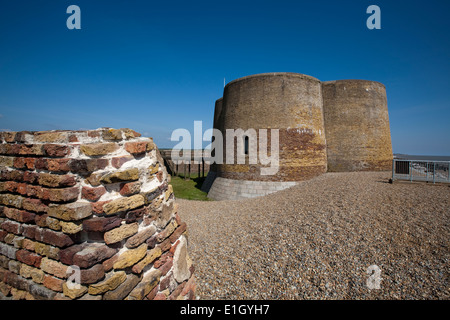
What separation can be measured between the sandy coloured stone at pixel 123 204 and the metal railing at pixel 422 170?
10365 millimetres

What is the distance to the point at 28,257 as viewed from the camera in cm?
214

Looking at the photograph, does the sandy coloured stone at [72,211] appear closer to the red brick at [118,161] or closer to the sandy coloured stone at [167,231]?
the red brick at [118,161]

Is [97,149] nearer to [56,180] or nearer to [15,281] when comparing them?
[56,180]

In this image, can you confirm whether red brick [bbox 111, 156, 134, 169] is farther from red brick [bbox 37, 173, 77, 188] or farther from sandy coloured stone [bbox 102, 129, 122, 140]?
red brick [bbox 37, 173, 77, 188]

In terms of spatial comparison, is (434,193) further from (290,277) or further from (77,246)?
(77,246)

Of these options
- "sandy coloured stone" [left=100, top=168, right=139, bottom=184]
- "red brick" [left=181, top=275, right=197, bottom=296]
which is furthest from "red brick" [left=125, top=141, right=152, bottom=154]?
"red brick" [left=181, top=275, right=197, bottom=296]

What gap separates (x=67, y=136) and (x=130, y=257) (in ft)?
4.55

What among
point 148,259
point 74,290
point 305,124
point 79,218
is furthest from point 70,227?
point 305,124

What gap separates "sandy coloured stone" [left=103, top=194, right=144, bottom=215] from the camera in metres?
2.01

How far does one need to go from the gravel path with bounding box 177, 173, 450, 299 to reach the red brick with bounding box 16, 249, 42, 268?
94.6 inches

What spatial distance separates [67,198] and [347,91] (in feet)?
54.9

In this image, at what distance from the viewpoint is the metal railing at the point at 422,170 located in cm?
815

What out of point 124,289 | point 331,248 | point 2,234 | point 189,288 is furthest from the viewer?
point 331,248
